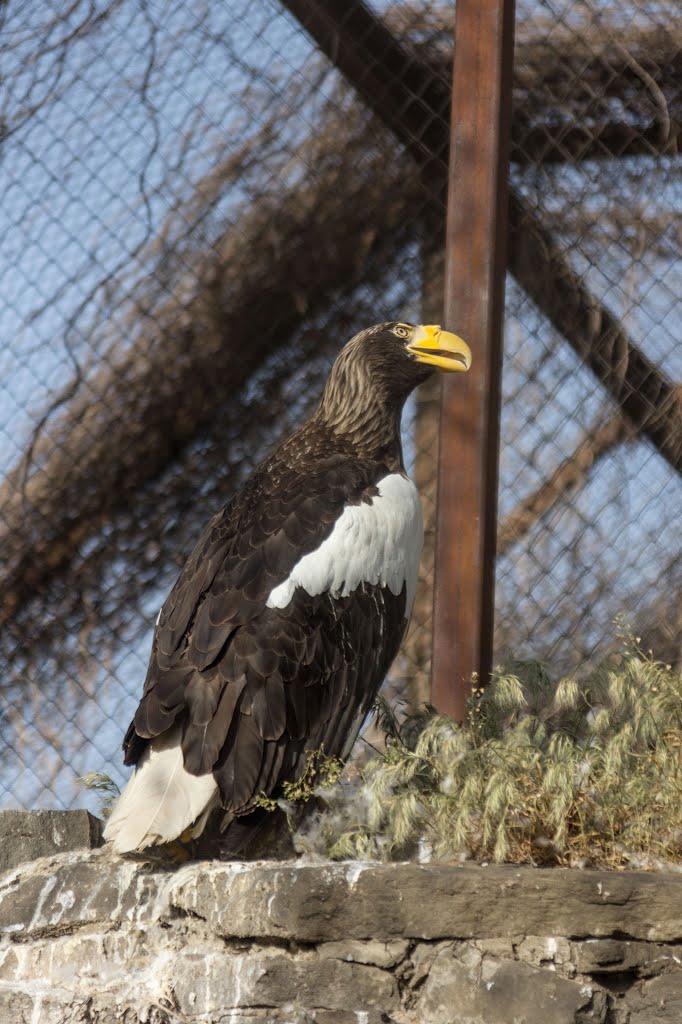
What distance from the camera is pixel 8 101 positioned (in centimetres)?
455

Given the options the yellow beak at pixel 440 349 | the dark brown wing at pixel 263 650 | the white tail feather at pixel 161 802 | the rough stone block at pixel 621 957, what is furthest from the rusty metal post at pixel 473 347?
the rough stone block at pixel 621 957

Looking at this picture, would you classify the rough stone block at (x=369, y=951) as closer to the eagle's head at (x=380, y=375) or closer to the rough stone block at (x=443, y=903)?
the rough stone block at (x=443, y=903)

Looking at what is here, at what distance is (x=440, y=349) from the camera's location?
3.74 metres

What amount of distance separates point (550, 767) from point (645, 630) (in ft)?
4.67

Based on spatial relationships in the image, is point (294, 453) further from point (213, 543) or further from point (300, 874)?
point (300, 874)

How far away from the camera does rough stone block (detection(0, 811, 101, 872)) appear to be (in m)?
3.64

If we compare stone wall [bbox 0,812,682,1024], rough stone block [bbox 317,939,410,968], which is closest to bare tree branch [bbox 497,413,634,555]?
stone wall [bbox 0,812,682,1024]

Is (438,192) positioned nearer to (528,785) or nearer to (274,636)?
(274,636)

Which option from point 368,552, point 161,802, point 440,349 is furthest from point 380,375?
point 161,802

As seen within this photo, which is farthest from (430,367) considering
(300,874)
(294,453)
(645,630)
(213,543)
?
(300,874)

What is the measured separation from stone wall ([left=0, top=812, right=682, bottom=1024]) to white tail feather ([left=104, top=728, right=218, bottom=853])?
12 centimetres

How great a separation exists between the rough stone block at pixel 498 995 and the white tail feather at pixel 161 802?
2.37 ft

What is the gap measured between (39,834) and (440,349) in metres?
1.64

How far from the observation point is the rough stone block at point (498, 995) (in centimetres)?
246
